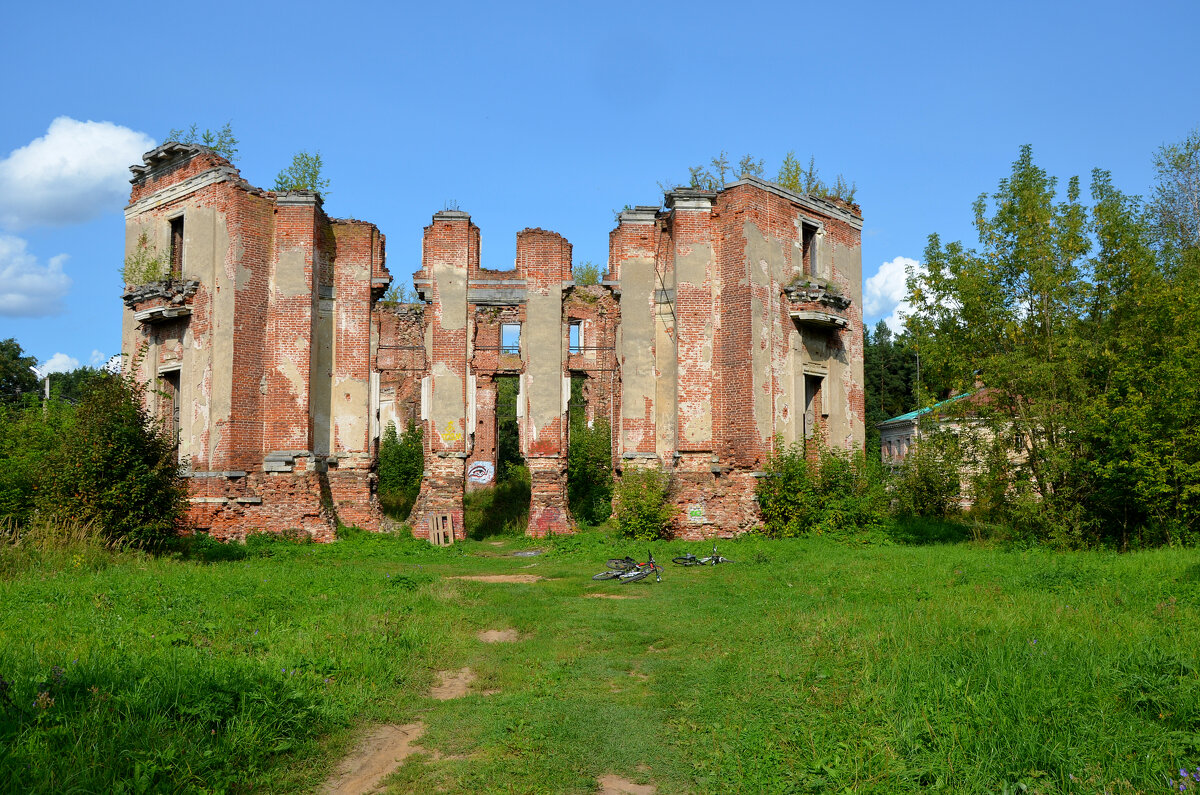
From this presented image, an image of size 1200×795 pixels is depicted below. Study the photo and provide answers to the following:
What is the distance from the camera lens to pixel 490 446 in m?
27.6

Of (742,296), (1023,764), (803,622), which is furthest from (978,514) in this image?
(1023,764)

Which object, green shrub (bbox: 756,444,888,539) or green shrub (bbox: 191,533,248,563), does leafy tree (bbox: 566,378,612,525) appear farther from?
green shrub (bbox: 191,533,248,563)

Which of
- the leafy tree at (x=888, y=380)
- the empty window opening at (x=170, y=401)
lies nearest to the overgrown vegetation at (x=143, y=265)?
the empty window opening at (x=170, y=401)

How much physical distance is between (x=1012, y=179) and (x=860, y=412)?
7320 mm

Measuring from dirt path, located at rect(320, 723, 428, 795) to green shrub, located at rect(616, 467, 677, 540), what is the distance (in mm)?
12601

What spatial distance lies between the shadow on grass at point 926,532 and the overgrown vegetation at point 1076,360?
103 centimetres

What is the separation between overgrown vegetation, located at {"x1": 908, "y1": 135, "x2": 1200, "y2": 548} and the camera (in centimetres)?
1366

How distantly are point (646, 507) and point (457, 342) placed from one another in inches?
261

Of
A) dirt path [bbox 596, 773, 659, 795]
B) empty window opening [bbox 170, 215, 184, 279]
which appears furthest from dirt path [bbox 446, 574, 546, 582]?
empty window opening [bbox 170, 215, 184, 279]

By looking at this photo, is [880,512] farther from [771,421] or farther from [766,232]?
[766,232]

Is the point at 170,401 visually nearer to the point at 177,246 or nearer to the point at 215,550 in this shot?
the point at 177,246

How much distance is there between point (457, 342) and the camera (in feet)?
67.7

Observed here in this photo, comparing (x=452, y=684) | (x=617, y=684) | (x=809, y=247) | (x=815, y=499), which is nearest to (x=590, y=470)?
(x=809, y=247)

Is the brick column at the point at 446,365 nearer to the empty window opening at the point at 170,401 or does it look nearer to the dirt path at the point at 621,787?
the empty window opening at the point at 170,401
